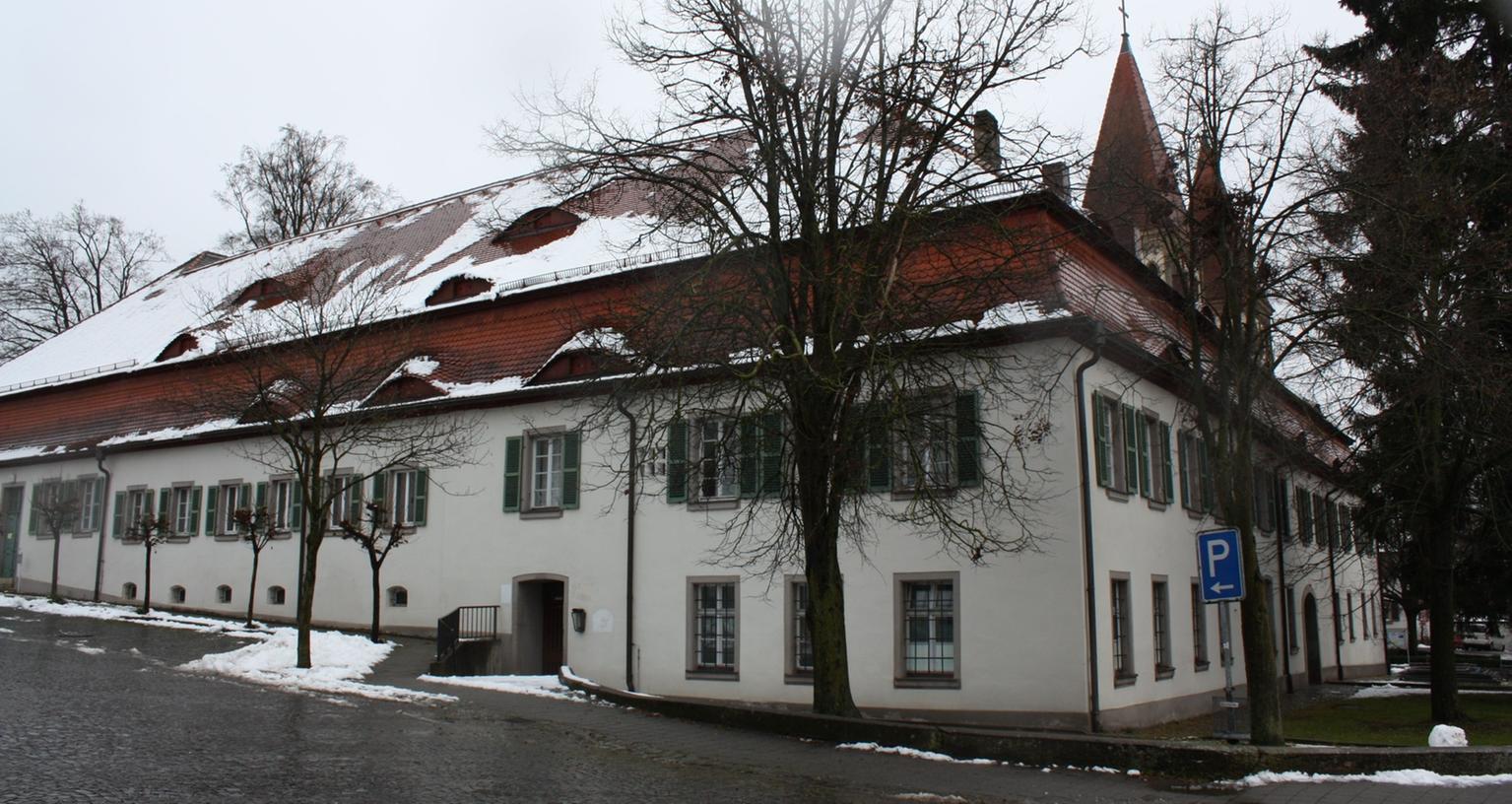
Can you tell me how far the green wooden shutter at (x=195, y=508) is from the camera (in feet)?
92.2

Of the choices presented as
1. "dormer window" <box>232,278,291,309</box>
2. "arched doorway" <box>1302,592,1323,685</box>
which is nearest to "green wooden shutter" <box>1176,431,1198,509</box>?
"arched doorway" <box>1302,592,1323,685</box>

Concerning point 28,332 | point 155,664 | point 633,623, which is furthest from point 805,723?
point 28,332

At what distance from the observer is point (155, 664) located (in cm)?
1811

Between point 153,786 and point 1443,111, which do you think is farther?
point 1443,111

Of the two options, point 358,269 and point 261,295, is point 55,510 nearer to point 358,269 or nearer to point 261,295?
point 261,295

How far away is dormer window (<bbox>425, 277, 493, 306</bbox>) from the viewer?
2566cm

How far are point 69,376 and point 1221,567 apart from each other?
3114cm

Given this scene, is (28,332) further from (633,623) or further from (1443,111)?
(1443,111)

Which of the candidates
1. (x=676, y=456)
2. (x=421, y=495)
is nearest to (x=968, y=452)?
(x=676, y=456)

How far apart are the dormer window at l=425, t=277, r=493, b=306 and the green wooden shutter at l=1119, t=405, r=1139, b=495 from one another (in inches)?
499

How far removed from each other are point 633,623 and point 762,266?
852 centimetres

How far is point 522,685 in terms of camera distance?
18281mm

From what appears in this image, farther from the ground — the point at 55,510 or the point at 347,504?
the point at 55,510

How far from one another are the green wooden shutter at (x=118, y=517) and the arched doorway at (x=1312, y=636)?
1108 inches
